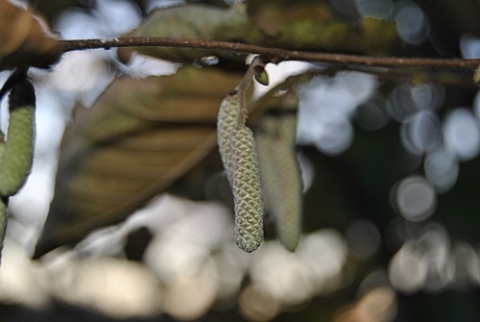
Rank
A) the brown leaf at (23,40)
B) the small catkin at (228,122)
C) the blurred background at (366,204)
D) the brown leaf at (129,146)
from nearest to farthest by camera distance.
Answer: the brown leaf at (23,40) → the small catkin at (228,122) → the brown leaf at (129,146) → the blurred background at (366,204)

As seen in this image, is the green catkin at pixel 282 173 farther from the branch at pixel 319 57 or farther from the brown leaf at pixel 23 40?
the brown leaf at pixel 23 40

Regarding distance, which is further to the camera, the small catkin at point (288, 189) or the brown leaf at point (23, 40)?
the small catkin at point (288, 189)

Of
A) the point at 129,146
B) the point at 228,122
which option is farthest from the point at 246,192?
the point at 129,146

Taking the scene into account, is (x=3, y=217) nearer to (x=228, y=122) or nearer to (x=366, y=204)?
(x=228, y=122)

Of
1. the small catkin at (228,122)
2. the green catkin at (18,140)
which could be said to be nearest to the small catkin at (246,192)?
the small catkin at (228,122)

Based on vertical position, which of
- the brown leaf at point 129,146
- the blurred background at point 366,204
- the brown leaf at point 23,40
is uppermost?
the brown leaf at point 23,40

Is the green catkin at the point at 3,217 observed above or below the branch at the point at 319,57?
below

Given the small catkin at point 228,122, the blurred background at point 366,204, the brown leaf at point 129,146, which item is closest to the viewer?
the small catkin at point 228,122

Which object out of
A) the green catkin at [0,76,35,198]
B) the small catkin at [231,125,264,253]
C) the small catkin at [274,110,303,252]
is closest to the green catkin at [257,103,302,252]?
the small catkin at [274,110,303,252]
